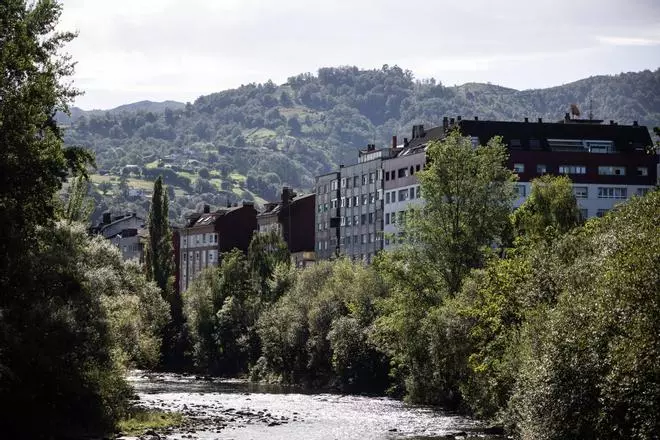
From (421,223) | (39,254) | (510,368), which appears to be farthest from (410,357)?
(39,254)

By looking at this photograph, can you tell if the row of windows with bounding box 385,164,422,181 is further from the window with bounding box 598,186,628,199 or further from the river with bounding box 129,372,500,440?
the river with bounding box 129,372,500,440

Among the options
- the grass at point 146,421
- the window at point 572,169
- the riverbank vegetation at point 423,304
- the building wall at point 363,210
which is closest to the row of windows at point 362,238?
the building wall at point 363,210

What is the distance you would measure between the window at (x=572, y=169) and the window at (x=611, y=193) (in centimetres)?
339

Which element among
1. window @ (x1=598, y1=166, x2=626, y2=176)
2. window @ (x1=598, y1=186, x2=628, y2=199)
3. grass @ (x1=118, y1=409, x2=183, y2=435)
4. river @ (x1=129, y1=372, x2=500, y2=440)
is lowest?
river @ (x1=129, y1=372, x2=500, y2=440)

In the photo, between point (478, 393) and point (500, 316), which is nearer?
point (500, 316)

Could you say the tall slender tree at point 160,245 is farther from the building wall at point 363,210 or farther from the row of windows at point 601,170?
the row of windows at point 601,170

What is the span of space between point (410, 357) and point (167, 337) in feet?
263

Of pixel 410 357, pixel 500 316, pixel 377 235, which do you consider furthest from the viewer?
pixel 377 235

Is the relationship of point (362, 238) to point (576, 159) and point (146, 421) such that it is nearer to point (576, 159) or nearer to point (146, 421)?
point (576, 159)

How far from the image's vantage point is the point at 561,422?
171ft

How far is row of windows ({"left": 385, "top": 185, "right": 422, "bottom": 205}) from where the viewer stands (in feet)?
547

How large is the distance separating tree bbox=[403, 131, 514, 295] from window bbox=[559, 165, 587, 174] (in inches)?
2541

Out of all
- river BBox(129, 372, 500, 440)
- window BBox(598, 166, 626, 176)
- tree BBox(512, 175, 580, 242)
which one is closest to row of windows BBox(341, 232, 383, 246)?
window BBox(598, 166, 626, 176)

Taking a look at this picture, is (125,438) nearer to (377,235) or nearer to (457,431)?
(457,431)
